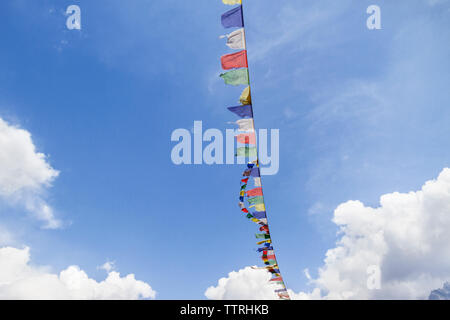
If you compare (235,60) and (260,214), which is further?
(260,214)

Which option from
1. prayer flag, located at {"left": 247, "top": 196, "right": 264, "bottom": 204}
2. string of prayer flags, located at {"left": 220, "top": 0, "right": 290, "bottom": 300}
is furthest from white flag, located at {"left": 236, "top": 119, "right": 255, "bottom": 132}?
prayer flag, located at {"left": 247, "top": 196, "right": 264, "bottom": 204}

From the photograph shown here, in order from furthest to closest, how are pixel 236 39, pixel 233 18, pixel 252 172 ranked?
1. pixel 252 172
2. pixel 236 39
3. pixel 233 18

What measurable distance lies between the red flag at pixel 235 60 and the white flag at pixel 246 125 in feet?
5.27

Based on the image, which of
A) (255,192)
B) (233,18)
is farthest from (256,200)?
(233,18)

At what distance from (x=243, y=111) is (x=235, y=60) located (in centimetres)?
146

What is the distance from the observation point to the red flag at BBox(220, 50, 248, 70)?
723cm

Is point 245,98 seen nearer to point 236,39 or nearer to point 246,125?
point 246,125

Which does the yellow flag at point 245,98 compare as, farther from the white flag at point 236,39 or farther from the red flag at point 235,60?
the white flag at point 236,39

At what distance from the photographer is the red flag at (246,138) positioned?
8172 millimetres

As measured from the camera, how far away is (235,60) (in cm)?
731

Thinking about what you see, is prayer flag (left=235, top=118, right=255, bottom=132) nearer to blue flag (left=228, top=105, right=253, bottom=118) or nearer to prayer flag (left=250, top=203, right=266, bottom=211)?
blue flag (left=228, top=105, right=253, bottom=118)
